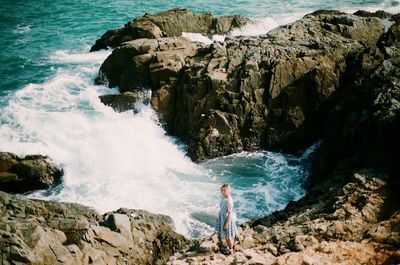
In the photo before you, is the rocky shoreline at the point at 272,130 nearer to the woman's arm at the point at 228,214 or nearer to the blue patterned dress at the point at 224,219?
the blue patterned dress at the point at 224,219

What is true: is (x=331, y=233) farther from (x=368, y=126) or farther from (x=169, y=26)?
(x=169, y=26)

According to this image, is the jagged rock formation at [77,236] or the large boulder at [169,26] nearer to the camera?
the jagged rock formation at [77,236]

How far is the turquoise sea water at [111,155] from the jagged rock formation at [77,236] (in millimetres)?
2896

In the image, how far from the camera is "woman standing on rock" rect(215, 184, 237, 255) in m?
11.1

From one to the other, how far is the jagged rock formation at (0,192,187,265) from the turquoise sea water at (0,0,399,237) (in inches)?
114

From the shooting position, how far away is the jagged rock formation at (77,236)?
10734 millimetres

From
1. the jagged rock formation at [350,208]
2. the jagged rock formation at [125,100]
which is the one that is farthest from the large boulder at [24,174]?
the jagged rock formation at [350,208]

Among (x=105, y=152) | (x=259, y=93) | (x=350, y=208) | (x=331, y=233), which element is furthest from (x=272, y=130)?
(x=331, y=233)

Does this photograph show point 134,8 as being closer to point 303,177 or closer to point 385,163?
point 303,177

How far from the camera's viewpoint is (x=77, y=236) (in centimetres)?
1211

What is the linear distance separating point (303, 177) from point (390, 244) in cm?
968

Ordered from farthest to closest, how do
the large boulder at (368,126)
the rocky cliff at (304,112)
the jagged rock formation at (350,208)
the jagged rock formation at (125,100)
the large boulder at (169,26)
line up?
1. the large boulder at (169,26)
2. the jagged rock formation at (125,100)
3. the large boulder at (368,126)
4. the rocky cliff at (304,112)
5. the jagged rock formation at (350,208)

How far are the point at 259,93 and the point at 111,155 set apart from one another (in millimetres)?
8194

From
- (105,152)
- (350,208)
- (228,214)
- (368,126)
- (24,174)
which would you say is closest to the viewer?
(228,214)
